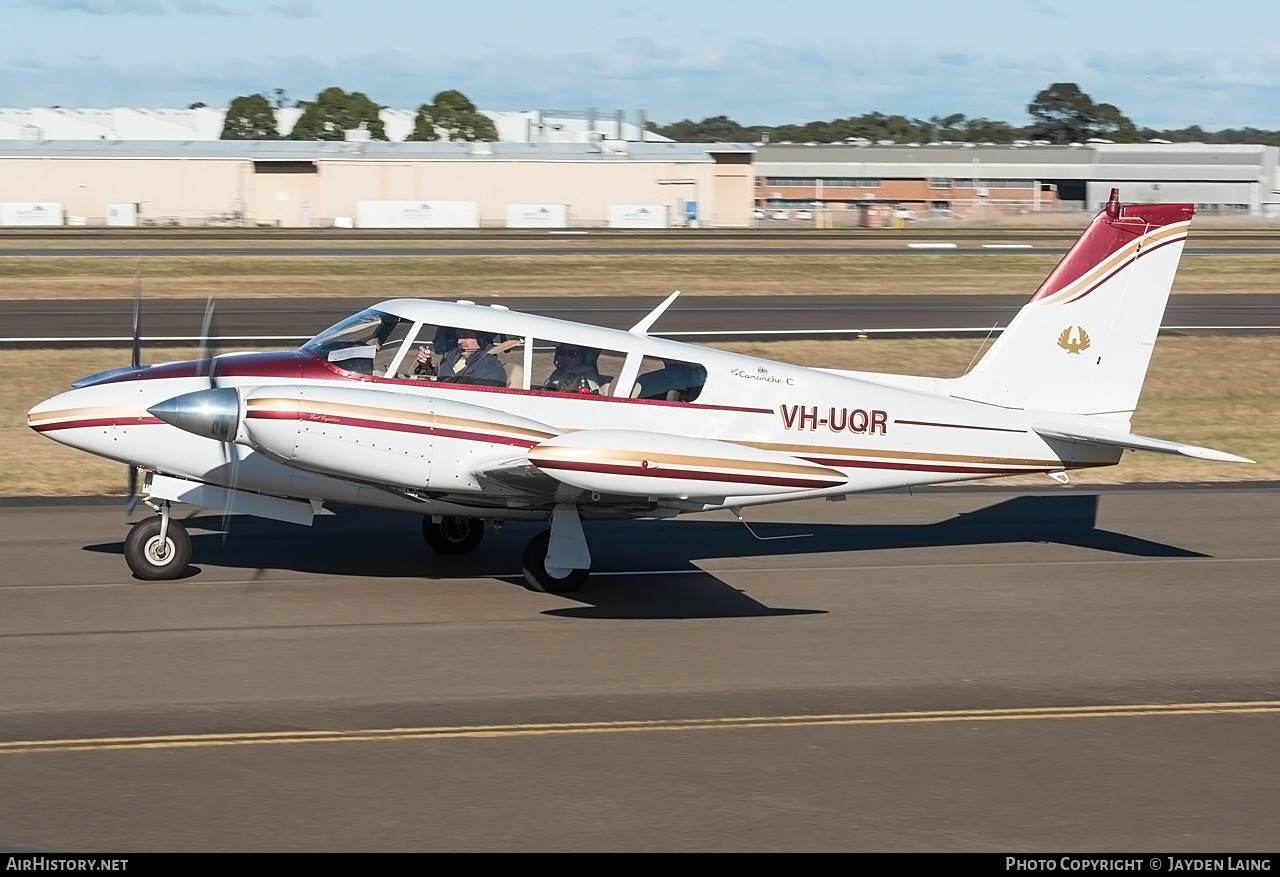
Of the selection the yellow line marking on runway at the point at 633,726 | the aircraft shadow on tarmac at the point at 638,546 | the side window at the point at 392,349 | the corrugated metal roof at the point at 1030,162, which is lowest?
the yellow line marking on runway at the point at 633,726

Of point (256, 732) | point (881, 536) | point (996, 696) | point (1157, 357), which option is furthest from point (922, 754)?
point (1157, 357)

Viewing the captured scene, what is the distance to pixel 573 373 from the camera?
1187cm

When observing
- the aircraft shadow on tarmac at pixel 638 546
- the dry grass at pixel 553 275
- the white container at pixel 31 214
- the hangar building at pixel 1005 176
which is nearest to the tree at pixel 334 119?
the hangar building at pixel 1005 176

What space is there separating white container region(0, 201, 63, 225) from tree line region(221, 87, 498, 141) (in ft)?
158

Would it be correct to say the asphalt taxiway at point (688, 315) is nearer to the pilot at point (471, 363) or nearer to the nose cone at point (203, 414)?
the pilot at point (471, 363)

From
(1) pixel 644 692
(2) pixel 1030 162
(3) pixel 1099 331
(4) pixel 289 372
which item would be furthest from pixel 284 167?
(1) pixel 644 692

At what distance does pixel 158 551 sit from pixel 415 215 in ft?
237

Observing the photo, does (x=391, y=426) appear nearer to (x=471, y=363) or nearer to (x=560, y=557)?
(x=471, y=363)

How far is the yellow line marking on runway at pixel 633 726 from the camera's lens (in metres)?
7.98

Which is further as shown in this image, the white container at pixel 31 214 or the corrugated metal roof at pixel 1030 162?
the corrugated metal roof at pixel 1030 162

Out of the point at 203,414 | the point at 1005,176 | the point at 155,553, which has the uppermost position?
the point at 1005,176

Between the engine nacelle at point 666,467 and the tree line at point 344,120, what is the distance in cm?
12151

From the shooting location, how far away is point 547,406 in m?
11.8

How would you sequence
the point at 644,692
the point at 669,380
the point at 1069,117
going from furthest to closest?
the point at 1069,117 < the point at 669,380 < the point at 644,692
